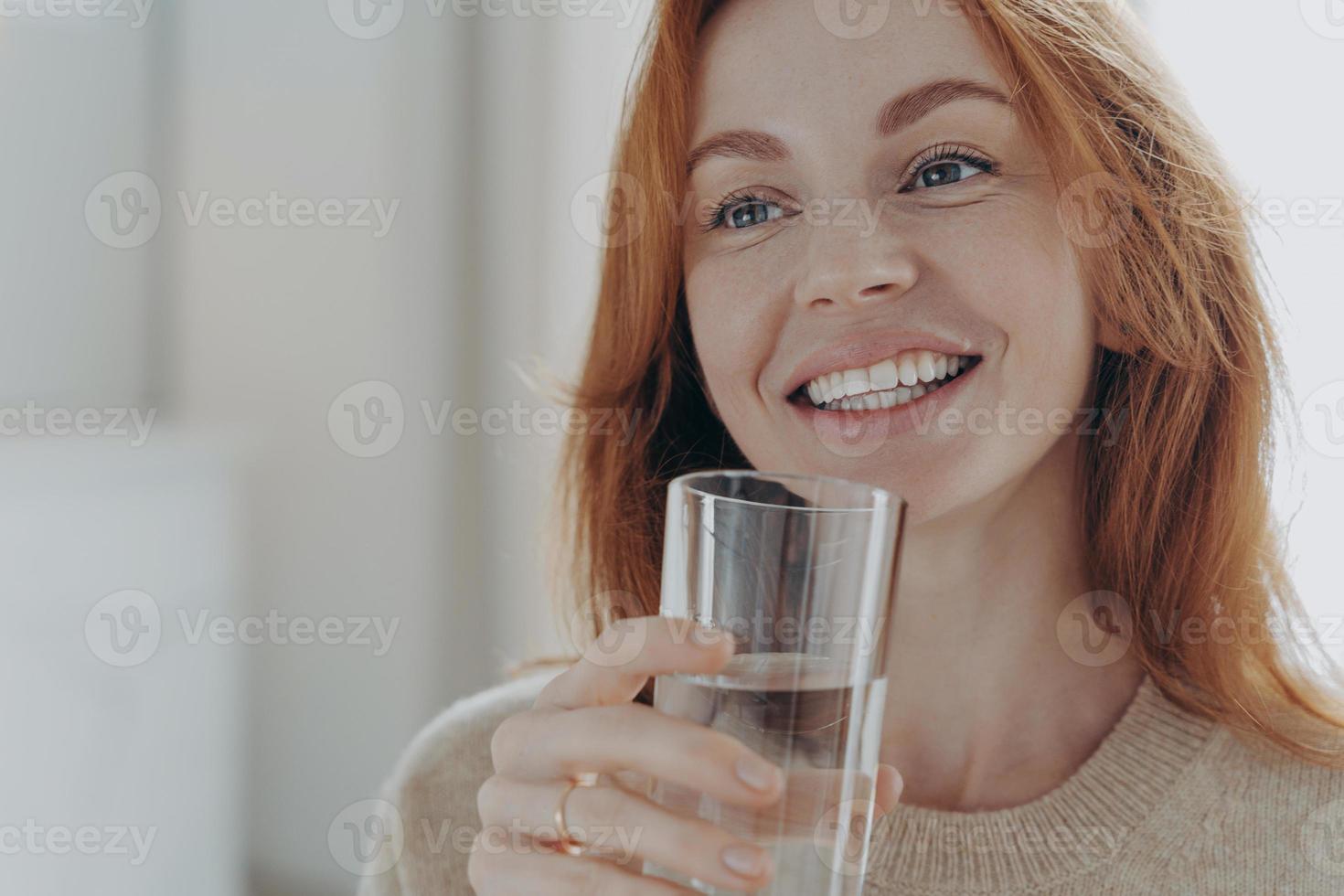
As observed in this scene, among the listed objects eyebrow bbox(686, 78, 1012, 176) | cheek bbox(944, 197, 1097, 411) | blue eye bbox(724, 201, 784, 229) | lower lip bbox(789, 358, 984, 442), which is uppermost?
eyebrow bbox(686, 78, 1012, 176)

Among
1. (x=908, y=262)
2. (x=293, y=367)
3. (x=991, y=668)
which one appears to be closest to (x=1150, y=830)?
(x=991, y=668)

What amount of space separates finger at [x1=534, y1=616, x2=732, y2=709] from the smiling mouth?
1.35ft

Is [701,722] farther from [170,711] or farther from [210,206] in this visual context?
[210,206]

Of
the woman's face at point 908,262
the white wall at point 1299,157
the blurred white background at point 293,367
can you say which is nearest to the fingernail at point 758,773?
the woman's face at point 908,262

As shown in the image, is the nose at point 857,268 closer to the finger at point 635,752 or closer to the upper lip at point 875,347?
the upper lip at point 875,347

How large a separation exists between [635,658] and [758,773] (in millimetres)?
94

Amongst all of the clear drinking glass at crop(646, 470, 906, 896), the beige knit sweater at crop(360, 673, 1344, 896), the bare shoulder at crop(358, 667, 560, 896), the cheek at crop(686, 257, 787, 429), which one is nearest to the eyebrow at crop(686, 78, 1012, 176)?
the cheek at crop(686, 257, 787, 429)

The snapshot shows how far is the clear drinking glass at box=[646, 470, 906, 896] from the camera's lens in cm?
58

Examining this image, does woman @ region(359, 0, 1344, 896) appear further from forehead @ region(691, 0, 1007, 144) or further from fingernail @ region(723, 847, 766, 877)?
fingernail @ region(723, 847, 766, 877)

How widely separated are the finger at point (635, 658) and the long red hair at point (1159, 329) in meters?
0.59

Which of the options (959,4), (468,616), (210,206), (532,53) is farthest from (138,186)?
(959,4)

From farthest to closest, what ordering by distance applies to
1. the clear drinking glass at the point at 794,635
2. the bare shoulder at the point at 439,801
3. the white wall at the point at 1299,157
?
the white wall at the point at 1299,157 < the bare shoulder at the point at 439,801 < the clear drinking glass at the point at 794,635

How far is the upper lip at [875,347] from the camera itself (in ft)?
3.27

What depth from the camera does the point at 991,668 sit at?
3.83 ft
